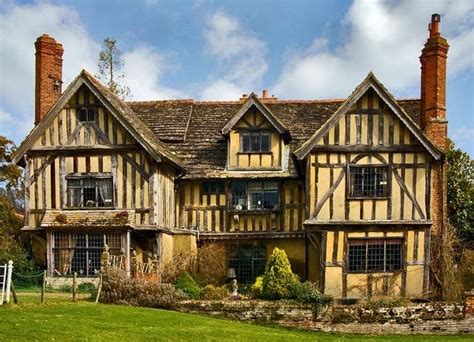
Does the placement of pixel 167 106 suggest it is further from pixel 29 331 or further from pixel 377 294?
pixel 29 331

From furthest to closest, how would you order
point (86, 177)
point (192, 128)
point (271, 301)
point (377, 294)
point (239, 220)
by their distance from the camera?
point (192, 128) → point (239, 220) → point (86, 177) → point (377, 294) → point (271, 301)

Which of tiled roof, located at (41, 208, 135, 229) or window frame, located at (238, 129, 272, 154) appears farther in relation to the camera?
window frame, located at (238, 129, 272, 154)

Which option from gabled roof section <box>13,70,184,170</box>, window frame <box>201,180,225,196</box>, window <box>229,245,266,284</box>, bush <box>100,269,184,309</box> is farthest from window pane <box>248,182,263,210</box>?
bush <box>100,269,184,309</box>

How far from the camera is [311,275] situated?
25516mm

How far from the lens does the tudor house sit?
928 inches

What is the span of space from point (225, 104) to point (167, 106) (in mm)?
2748

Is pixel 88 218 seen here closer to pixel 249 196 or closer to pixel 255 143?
pixel 249 196

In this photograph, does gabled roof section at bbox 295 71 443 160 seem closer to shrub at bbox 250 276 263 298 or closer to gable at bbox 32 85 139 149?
shrub at bbox 250 276 263 298

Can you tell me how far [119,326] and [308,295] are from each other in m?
6.81

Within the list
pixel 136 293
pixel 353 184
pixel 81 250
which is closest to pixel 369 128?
pixel 353 184

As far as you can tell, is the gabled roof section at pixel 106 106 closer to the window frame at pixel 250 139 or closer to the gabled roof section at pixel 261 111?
the gabled roof section at pixel 261 111

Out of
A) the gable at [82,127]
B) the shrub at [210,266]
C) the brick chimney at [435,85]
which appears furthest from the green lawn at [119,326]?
the brick chimney at [435,85]

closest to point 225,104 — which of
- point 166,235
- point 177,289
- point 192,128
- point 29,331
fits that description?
point 192,128

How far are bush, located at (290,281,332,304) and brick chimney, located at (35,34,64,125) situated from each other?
13414 millimetres
